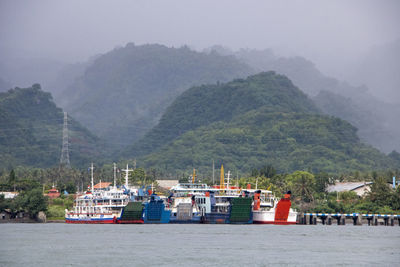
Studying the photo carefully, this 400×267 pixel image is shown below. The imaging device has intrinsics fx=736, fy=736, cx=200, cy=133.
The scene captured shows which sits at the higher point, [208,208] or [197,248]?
[208,208]

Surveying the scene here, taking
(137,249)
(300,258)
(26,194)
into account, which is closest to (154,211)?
(26,194)

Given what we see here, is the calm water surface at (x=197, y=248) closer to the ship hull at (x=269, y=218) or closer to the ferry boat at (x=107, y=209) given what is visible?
the ferry boat at (x=107, y=209)

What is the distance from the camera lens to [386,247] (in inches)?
2830

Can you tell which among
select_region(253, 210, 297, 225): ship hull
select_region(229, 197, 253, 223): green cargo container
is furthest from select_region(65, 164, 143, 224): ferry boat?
select_region(253, 210, 297, 225): ship hull

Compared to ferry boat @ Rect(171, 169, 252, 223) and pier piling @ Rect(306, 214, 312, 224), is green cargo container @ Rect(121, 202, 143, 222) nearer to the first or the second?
ferry boat @ Rect(171, 169, 252, 223)

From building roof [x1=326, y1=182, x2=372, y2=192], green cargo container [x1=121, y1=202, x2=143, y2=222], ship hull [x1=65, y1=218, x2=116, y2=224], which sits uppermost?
building roof [x1=326, y1=182, x2=372, y2=192]

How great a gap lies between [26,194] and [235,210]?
37993 millimetres

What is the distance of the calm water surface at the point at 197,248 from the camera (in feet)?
195

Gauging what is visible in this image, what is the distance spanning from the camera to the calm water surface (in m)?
59.4

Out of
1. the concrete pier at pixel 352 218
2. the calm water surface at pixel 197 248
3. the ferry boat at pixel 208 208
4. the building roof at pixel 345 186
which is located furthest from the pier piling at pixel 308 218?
the calm water surface at pixel 197 248

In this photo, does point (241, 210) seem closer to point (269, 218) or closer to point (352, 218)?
point (269, 218)

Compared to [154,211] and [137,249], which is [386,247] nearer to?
[137,249]

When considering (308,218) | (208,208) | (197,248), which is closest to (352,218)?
(308,218)

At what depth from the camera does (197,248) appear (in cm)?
6900
